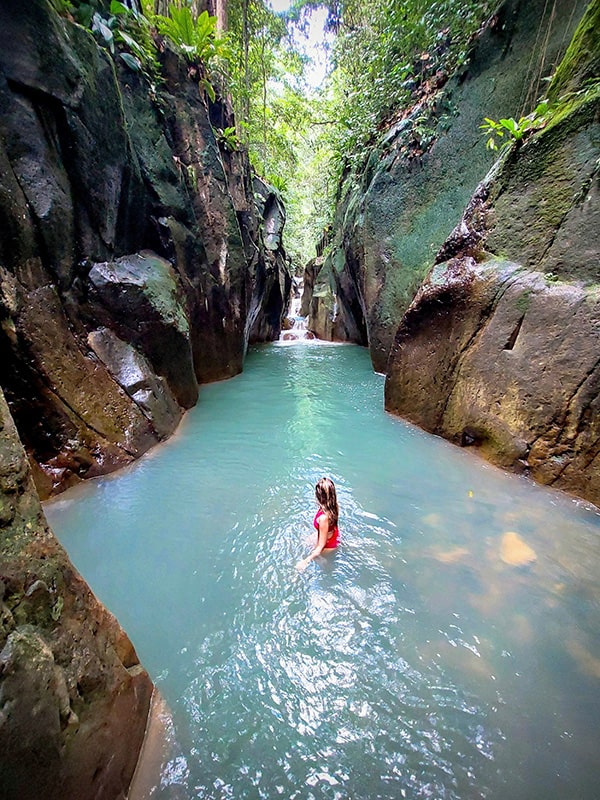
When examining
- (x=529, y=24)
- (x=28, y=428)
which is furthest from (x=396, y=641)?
(x=529, y=24)

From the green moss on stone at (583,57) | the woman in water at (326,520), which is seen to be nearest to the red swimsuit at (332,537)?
the woman in water at (326,520)

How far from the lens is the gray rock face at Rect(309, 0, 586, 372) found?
21.3 feet

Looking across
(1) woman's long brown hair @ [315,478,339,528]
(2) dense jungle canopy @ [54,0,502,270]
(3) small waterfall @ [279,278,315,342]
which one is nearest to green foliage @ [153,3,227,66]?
(2) dense jungle canopy @ [54,0,502,270]

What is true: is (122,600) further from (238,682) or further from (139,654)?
(238,682)

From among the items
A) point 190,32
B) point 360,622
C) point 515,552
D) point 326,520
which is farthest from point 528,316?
point 190,32

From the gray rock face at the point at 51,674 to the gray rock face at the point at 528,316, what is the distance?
14.2 ft

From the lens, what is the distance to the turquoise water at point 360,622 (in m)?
1.75

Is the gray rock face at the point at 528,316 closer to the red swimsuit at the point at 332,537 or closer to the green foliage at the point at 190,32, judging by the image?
the red swimsuit at the point at 332,537

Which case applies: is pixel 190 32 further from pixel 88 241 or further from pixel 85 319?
pixel 85 319

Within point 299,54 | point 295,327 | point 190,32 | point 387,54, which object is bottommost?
point 295,327

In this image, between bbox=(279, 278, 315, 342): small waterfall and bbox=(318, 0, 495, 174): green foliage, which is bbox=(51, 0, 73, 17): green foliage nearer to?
bbox=(318, 0, 495, 174): green foliage

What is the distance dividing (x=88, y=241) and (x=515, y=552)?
6267 mm

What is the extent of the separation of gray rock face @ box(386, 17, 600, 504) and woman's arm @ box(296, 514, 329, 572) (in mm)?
2600

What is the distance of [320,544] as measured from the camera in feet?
10.4
